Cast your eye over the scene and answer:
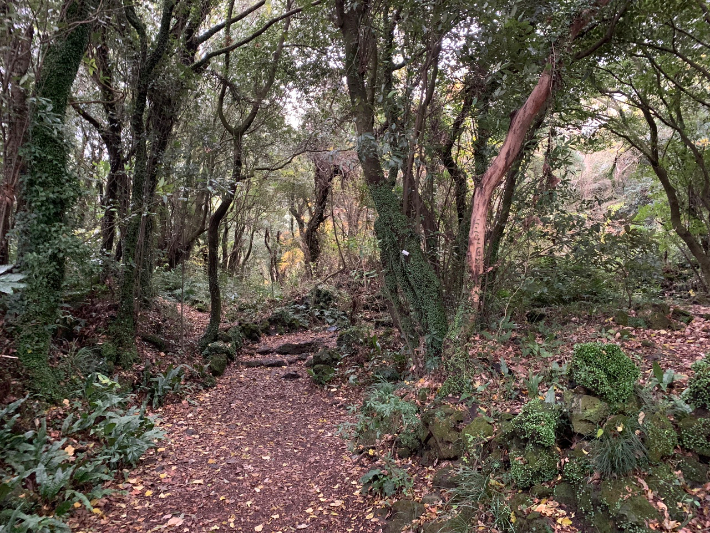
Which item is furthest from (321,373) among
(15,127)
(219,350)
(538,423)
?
(15,127)

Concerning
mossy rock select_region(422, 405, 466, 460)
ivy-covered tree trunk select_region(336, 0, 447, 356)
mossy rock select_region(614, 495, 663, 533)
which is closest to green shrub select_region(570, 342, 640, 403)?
mossy rock select_region(614, 495, 663, 533)

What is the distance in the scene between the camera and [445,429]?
4.05 meters

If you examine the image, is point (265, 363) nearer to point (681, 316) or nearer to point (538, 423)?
point (538, 423)

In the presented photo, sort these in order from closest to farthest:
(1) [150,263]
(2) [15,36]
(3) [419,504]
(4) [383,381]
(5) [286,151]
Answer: (3) [419,504]
(2) [15,36]
(4) [383,381]
(1) [150,263]
(5) [286,151]

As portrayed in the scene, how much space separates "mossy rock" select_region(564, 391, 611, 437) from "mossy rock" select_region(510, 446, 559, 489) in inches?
11.8

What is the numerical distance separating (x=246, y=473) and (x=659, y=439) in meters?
3.78

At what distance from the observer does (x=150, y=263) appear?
8156 mm

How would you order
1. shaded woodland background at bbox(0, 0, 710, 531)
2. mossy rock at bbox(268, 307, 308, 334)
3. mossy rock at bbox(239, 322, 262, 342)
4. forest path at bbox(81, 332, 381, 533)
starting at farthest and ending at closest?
1. mossy rock at bbox(268, 307, 308, 334)
2. mossy rock at bbox(239, 322, 262, 342)
3. shaded woodland background at bbox(0, 0, 710, 531)
4. forest path at bbox(81, 332, 381, 533)

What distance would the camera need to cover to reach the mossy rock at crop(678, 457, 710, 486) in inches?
112

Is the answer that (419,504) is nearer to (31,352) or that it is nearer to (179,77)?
(31,352)

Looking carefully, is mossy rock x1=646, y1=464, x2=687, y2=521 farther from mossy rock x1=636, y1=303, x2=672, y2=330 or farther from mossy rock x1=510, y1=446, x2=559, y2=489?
mossy rock x1=636, y1=303, x2=672, y2=330

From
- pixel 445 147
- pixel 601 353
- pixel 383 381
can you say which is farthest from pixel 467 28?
pixel 383 381

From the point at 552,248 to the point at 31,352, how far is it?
6.80 meters

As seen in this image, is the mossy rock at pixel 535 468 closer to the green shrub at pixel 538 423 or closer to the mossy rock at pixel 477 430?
the green shrub at pixel 538 423
